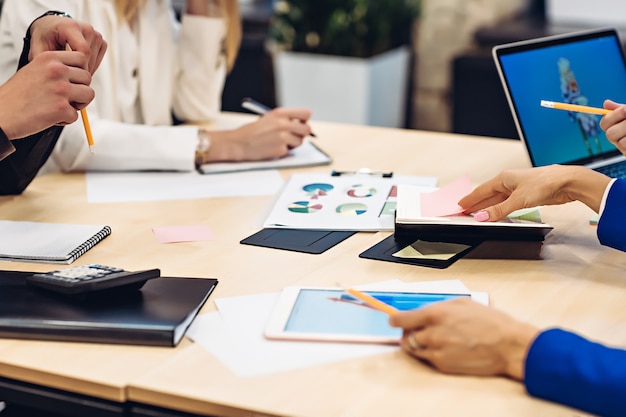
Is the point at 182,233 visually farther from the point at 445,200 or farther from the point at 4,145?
the point at 445,200

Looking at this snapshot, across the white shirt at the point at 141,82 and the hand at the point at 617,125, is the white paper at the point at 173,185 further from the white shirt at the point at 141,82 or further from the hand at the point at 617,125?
the hand at the point at 617,125

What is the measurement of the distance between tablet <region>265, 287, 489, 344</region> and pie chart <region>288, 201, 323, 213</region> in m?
0.35

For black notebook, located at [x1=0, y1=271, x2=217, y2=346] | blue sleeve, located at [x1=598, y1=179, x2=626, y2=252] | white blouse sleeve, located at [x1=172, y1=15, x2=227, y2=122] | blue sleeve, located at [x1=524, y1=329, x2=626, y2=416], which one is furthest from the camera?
white blouse sleeve, located at [x1=172, y1=15, x2=227, y2=122]

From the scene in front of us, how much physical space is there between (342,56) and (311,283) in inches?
104

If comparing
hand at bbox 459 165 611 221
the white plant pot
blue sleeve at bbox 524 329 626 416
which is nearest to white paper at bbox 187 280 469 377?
blue sleeve at bbox 524 329 626 416

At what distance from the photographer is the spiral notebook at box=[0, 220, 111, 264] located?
1353 millimetres

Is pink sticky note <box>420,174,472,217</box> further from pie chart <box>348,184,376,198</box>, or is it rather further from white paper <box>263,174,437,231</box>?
pie chart <box>348,184,376,198</box>

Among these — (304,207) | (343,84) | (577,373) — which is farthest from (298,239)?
(343,84)

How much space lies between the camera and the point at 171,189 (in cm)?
172

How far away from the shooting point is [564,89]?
178cm

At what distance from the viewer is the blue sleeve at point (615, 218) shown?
132 cm

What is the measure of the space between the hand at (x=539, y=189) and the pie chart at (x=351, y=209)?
0.71 feet

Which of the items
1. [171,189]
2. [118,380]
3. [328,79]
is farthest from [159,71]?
[328,79]

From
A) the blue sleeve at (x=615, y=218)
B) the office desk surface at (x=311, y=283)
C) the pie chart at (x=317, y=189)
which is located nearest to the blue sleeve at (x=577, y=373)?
the office desk surface at (x=311, y=283)
